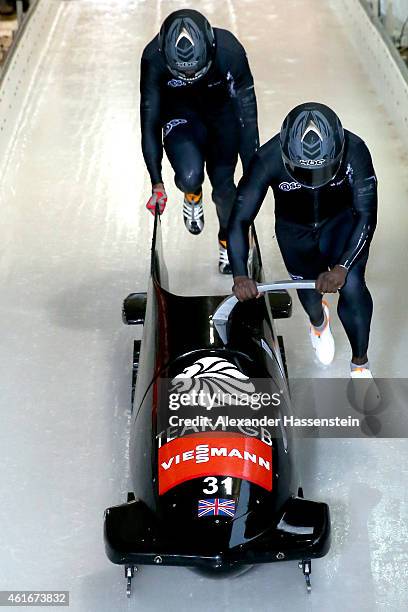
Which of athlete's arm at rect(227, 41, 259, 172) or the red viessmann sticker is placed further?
athlete's arm at rect(227, 41, 259, 172)

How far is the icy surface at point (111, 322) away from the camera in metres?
2.89

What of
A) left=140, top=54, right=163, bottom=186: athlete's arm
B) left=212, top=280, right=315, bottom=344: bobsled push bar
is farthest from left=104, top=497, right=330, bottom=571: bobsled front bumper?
left=140, top=54, right=163, bottom=186: athlete's arm

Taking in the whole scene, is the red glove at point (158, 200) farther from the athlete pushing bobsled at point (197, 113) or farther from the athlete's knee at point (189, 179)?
the athlete's knee at point (189, 179)

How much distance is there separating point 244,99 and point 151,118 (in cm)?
35

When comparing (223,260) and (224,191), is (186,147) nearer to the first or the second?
(224,191)

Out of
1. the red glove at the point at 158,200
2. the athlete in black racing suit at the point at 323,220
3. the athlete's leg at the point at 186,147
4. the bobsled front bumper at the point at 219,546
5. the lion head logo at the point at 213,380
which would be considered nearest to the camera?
the bobsled front bumper at the point at 219,546

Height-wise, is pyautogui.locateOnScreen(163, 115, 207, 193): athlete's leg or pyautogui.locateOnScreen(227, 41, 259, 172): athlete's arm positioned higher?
pyautogui.locateOnScreen(227, 41, 259, 172): athlete's arm

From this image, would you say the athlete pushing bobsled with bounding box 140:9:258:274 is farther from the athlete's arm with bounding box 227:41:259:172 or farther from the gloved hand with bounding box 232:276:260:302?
the gloved hand with bounding box 232:276:260:302

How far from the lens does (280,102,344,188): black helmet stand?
309 cm

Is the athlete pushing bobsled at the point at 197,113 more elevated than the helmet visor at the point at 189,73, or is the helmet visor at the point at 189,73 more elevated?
the helmet visor at the point at 189,73

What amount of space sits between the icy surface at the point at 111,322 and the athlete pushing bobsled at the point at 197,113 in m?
0.55

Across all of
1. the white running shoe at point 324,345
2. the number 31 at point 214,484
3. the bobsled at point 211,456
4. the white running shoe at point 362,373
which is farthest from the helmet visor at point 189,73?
the number 31 at point 214,484

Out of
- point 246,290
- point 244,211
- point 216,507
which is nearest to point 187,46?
point 244,211

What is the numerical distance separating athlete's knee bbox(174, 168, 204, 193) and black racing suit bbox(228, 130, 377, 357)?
570 millimetres
